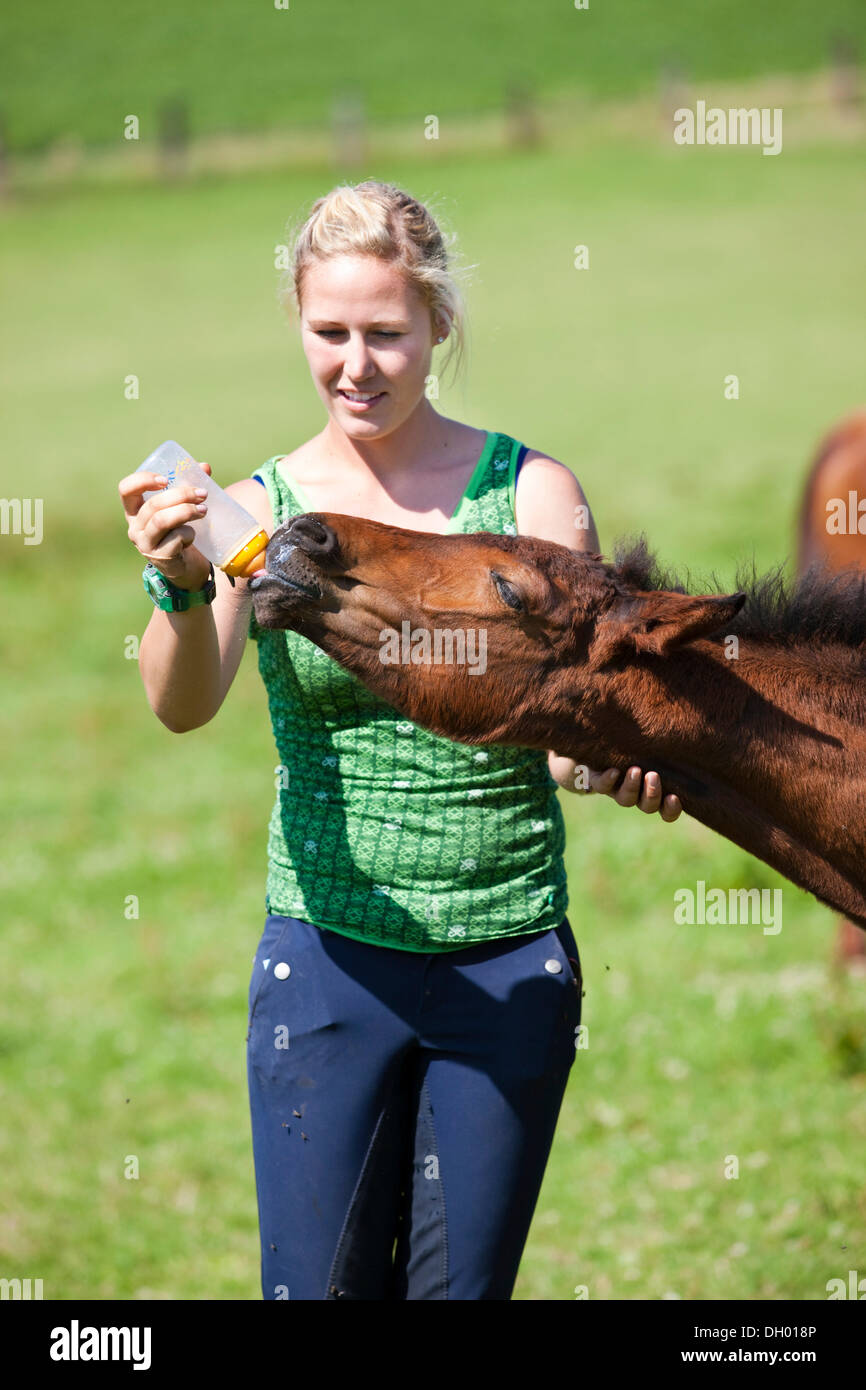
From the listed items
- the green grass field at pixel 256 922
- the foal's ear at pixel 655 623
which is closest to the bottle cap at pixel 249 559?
the foal's ear at pixel 655 623

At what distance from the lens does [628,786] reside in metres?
2.91

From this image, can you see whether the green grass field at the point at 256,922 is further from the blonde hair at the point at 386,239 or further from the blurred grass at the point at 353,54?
the blurred grass at the point at 353,54

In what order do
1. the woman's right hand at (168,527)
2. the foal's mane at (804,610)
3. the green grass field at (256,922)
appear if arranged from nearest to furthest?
the woman's right hand at (168,527) < the foal's mane at (804,610) < the green grass field at (256,922)

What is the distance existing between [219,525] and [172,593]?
206mm

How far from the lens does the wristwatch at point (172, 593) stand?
104 inches

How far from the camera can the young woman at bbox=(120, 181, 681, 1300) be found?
278 centimetres

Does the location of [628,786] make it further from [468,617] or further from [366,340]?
[366,340]

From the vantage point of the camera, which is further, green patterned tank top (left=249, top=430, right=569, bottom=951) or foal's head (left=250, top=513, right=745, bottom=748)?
green patterned tank top (left=249, top=430, right=569, bottom=951)

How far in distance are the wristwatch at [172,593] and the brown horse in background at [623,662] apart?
0.09m

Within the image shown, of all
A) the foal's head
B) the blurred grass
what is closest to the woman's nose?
the foal's head

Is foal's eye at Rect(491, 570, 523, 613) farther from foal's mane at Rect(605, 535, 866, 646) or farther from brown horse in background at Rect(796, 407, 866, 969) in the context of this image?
brown horse in background at Rect(796, 407, 866, 969)

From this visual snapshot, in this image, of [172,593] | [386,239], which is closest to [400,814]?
[172,593]

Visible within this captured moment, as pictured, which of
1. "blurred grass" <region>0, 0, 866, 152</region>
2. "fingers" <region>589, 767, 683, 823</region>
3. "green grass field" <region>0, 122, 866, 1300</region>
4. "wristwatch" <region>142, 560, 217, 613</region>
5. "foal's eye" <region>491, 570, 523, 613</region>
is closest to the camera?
"wristwatch" <region>142, 560, 217, 613</region>

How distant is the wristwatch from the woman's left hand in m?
0.84
